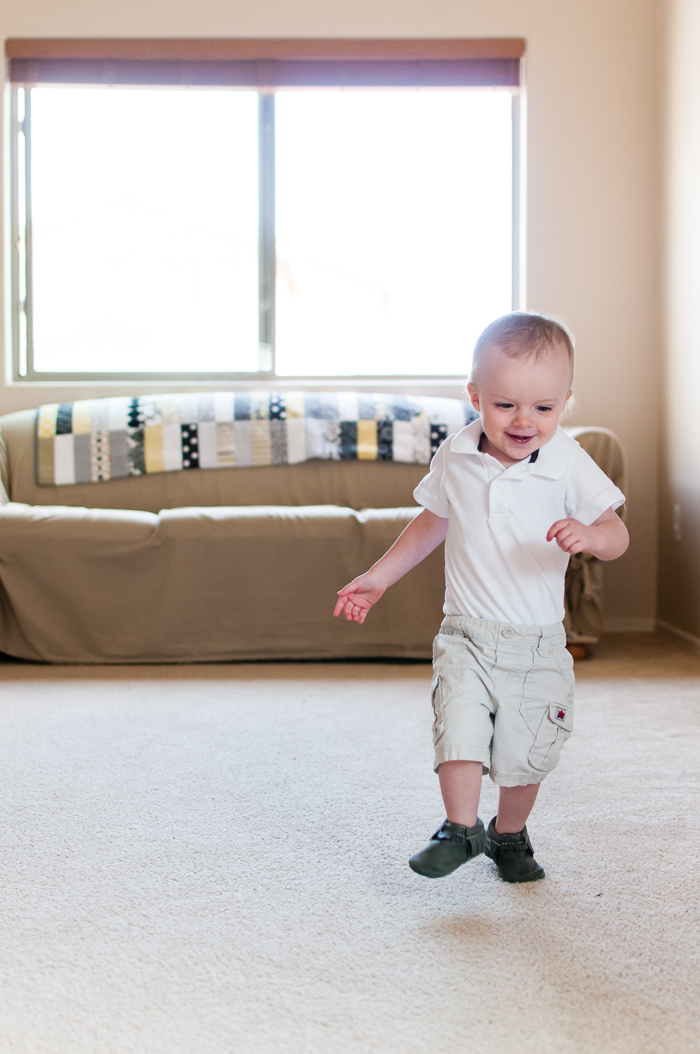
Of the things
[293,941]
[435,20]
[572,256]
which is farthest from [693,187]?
[293,941]

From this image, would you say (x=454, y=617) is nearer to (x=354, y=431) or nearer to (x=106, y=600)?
(x=106, y=600)

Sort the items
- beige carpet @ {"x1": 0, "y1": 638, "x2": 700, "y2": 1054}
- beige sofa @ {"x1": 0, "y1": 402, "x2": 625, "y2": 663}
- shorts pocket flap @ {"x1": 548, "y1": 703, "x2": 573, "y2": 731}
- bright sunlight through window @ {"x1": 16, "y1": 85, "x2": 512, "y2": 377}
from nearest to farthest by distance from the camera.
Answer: beige carpet @ {"x1": 0, "y1": 638, "x2": 700, "y2": 1054}
shorts pocket flap @ {"x1": 548, "y1": 703, "x2": 573, "y2": 731}
beige sofa @ {"x1": 0, "y1": 402, "x2": 625, "y2": 663}
bright sunlight through window @ {"x1": 16, "y1": 85, "x2": 512, "y2": 377}

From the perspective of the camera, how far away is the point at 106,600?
8.69 feet

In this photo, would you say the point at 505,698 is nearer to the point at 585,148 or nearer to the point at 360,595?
the point at 360,595

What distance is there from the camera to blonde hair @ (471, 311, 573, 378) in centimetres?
119

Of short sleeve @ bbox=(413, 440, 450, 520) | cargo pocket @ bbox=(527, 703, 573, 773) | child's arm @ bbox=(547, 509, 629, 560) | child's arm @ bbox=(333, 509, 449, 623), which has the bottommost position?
cargo pocket @ bbox=(527, 703, 573, 773)

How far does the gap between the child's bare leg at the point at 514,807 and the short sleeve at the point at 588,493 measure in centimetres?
37

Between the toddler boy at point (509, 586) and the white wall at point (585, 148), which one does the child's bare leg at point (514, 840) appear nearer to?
the toddler boy at point (509, 586)

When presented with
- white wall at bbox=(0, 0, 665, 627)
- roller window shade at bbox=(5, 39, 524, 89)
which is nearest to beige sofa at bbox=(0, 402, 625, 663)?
white wall at bbox=(0, 0, 665, 627)

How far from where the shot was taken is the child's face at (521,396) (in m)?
1.19

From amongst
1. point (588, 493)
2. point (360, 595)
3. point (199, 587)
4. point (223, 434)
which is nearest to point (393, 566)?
point (360, 595)

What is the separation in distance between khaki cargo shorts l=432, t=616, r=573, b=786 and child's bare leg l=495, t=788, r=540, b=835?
33 millimetres

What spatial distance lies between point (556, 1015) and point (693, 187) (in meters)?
2.83

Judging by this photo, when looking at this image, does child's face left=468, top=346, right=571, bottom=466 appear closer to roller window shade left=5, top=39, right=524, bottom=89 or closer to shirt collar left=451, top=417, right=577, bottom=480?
shirt collar left=451, top=417, right=577, bottom=480
